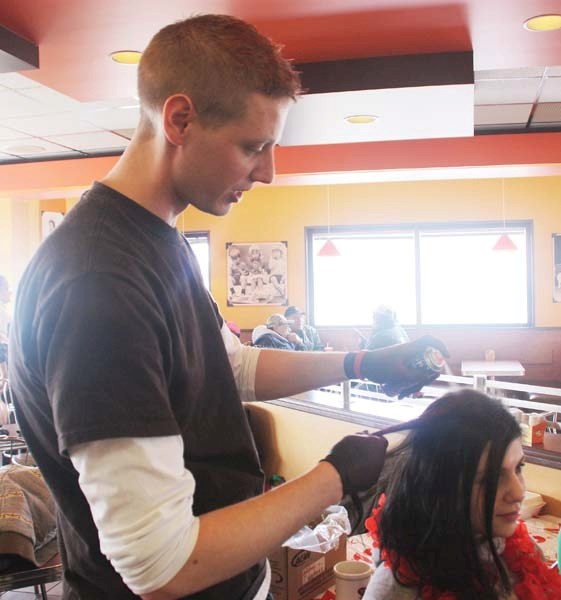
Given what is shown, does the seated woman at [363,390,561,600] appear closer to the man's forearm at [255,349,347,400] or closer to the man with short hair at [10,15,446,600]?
the man's forearm at [255,349,347,400]

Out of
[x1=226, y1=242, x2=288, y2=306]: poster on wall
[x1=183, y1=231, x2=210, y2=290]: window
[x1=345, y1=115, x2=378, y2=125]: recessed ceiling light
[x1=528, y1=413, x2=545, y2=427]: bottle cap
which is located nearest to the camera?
[x1=528, y1=413, x2=545, y2=427]: bottle cap

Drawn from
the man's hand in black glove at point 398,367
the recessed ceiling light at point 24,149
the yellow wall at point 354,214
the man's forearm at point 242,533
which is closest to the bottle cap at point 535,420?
the man's hand in black glove at point 398,367

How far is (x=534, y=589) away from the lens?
4.95ft

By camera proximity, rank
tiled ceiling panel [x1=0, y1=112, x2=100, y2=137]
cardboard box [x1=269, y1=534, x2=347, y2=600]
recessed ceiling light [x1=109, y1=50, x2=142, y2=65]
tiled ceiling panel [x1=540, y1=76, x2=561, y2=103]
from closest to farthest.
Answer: cardboard box [x1=269, y1=534, x2=347, y2=600]
recessed ceiling light [x1=109, y1=50, x2=142, y2=65]
tiled ceiling panel [x1=540, y1=76, x2=561, y2=103]
tiled ceiling panel [x1=0, y1=112, x2=100, y2=137]

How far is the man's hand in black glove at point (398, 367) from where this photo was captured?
4.64ft

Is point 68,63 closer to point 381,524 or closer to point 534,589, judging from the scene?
point 381,524

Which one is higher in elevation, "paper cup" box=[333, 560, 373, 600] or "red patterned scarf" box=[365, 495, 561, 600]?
"red patterned scarf" box=[365, 495, 561, 600]

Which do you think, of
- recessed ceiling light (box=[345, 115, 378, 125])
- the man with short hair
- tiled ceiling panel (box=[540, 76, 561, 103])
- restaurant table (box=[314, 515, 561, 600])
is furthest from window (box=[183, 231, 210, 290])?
the man with short hair

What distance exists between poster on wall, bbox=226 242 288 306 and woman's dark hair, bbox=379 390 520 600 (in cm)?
864

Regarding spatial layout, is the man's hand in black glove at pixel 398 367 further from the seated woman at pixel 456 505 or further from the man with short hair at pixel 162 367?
the man with short hair at pixel 162 367

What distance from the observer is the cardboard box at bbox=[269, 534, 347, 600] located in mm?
2129

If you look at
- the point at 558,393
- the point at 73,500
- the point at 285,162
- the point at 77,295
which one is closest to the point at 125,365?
the point at 77,295

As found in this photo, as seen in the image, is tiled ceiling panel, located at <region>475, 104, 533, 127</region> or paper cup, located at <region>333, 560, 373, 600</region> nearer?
paper cup, located at <region>333, 560, 373, 600</region>

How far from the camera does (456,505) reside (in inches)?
57.4
